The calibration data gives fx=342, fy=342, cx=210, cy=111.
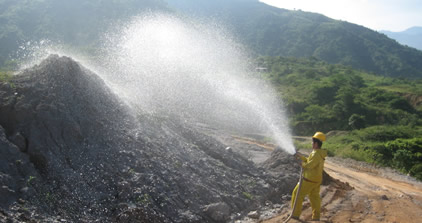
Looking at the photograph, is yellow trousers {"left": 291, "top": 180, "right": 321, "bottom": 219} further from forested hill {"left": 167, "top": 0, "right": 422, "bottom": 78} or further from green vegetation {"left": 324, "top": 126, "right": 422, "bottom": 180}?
forested hill {"left": 167, "top": 0, "right": 422, "bottom": 78}

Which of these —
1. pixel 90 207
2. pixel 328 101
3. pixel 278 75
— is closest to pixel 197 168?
pixel 90 207

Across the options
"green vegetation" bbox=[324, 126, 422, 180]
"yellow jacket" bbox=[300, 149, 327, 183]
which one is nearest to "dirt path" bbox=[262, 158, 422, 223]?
"yellow jacket" bbox=[300, 149, 327, 183]

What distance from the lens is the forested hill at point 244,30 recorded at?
225 ft

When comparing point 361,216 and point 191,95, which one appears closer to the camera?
point 361,216

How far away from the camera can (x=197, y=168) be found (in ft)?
25.4

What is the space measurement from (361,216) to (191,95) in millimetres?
19651

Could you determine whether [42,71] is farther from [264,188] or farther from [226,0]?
[226,0]

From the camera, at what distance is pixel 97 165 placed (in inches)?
251

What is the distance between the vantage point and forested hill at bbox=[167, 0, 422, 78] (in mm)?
90050

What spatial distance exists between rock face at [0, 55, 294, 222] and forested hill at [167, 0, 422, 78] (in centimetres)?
8778

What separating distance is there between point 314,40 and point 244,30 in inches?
977

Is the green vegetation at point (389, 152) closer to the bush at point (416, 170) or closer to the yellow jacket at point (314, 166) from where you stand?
the bush at point (416, 170)

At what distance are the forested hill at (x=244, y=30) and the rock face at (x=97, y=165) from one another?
47.8 m

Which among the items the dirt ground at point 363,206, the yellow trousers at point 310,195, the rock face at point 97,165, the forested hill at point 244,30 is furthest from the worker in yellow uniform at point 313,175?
the forested hill at point 244,30
